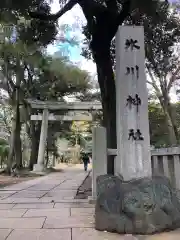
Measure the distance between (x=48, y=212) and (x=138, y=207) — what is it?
2048 mm

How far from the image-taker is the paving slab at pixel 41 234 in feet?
12.5

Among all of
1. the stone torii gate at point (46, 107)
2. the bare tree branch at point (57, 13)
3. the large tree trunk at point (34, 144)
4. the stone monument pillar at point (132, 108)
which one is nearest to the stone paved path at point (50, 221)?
the stone monument pillar at point (132, 108)

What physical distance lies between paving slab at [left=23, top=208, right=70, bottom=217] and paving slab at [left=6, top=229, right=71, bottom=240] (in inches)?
40.4

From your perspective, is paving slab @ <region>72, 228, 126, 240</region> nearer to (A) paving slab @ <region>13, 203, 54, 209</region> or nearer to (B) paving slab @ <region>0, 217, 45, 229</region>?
(B) paving slab @ <region>0, 217, 45, 229</region>

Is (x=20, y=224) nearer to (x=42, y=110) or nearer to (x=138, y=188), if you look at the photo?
(x=138, y=188)

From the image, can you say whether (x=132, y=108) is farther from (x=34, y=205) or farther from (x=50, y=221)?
(x=34, y=205)

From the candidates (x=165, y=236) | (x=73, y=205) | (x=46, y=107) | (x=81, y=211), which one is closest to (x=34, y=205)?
(x=73, y=205)

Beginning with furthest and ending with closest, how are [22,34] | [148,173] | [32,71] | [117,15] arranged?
[32,71]
[22,34]
[117,15]
[148,173]

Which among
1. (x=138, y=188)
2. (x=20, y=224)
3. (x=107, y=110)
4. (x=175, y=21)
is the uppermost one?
(x=175, y=21)

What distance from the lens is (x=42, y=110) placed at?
21.7 m

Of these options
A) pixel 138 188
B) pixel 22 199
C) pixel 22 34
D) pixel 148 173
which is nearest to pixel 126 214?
→ pixel 138 188

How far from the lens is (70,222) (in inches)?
184

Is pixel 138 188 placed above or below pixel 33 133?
below

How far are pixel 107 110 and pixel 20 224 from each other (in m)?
4.14
